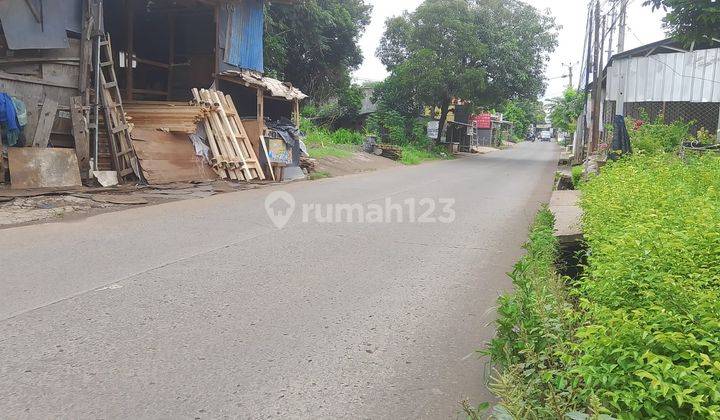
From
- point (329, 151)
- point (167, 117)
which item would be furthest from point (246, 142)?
point (329, 151)

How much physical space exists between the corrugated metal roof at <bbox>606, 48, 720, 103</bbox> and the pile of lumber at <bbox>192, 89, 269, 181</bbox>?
1172 cm

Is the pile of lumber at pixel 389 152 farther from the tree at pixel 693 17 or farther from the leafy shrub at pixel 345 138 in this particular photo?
the tree at pixel 693 17

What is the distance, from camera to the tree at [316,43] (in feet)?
85.9

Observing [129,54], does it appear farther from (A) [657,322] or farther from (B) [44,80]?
(A) [657,322]

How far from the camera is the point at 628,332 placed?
7.32 feet

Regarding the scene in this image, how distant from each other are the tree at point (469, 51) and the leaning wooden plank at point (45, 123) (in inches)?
855

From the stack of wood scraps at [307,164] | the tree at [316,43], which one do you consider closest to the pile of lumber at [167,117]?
the stack of wood scraps at [307,164]

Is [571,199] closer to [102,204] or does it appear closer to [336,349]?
[336,349]

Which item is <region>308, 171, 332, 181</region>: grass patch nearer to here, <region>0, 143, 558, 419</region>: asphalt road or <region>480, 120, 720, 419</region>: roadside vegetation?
<region>0, 143, 558, 419</region>: asphalt road

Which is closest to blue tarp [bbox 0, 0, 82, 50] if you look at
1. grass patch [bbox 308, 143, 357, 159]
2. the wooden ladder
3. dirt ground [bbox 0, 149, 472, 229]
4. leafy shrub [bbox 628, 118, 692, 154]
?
the wooden ladder

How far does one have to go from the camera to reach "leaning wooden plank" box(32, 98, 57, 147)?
A: 11.6 metres

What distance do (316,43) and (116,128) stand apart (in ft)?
55.9

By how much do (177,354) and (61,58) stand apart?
35.9ft

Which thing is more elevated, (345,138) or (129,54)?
(129,54)
